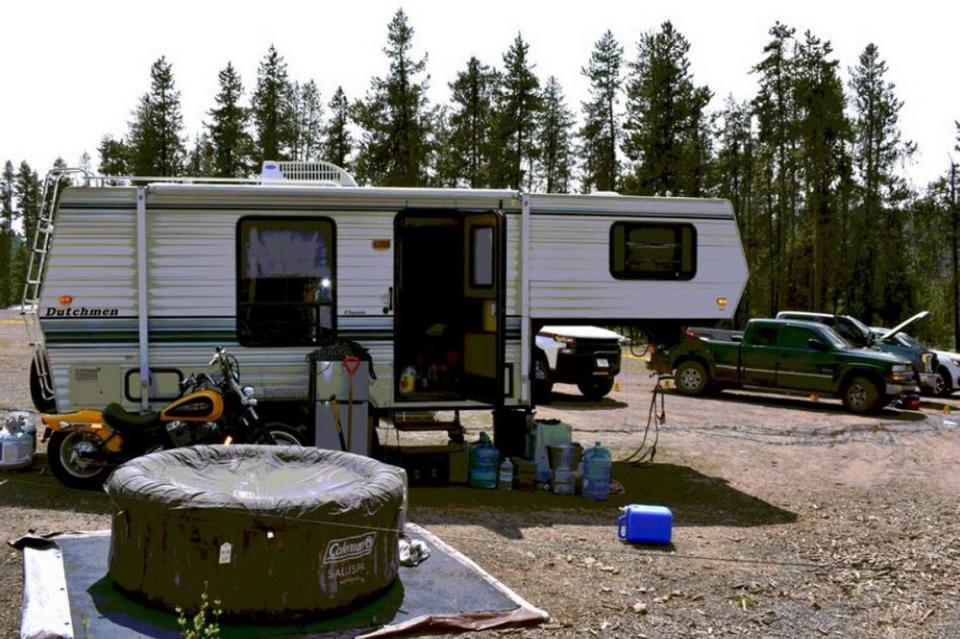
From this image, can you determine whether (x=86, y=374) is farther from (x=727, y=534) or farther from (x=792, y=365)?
(x=792, y=365)

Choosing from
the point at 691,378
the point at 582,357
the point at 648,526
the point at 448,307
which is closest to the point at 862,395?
the point at 691,378

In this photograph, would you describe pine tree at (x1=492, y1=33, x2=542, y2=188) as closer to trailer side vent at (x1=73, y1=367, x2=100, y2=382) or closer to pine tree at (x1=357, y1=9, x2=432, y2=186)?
pine tree at (x1=357, y1=9, x2=432, y2=186)

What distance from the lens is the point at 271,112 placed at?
44.0 m

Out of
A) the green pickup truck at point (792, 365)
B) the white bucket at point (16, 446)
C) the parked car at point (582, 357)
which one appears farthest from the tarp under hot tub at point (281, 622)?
the green pickup truck at point (792, 365)

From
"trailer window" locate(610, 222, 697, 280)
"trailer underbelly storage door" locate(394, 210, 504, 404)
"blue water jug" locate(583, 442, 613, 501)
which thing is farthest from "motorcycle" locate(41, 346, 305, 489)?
"trailer window" locate(610, 222, 697, 280)

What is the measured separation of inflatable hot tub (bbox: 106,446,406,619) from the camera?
5.10m

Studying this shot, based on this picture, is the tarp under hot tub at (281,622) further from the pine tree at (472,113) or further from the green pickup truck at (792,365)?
the pine tree at (472,113)

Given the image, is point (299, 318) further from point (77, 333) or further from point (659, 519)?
point (659, 519)

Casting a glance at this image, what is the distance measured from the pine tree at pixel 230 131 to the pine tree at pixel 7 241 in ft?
119

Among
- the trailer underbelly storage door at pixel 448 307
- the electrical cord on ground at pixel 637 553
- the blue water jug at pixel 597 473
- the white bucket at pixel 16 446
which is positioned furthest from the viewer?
the trailer underbelly storage door at pixel 448 307

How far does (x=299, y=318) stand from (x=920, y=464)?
25.9ft

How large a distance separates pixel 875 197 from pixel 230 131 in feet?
99.8

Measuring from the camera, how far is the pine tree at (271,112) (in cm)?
4403

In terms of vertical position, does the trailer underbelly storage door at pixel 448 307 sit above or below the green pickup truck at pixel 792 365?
above
